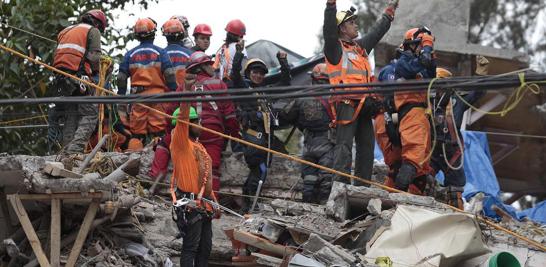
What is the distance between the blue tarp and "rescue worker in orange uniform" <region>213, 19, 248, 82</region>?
3.18 meters

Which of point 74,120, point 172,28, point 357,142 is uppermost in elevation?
point 172,28

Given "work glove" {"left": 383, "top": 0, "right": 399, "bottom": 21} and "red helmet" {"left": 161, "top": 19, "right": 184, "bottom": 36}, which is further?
"red helmet" {"left": 161, "top": 19, "right": 184, "bottom": 36}

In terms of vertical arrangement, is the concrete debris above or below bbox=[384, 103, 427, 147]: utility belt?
below

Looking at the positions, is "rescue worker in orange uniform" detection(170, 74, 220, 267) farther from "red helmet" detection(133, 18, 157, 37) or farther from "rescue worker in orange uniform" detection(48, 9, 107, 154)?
"red helmet" detection(133, 18, 157, 37)

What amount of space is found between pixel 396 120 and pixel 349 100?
3.01ft

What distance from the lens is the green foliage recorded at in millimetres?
17469

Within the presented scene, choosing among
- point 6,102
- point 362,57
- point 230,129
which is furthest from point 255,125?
point 6,102

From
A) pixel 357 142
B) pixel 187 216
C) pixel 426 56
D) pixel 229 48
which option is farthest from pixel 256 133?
pixel 187 216

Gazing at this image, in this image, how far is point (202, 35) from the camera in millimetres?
15969

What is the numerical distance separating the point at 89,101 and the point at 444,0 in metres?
9.66

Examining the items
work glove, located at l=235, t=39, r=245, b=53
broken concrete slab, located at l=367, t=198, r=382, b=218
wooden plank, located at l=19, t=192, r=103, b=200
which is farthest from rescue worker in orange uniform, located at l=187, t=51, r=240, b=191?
wooden plank, located at l=19, t=192, r=103, b=200

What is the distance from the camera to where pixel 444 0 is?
2002 centimetres

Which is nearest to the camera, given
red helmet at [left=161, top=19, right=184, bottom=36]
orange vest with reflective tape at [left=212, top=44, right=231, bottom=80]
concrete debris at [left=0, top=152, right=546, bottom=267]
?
concrete debris at [left=0, top=152, right=546, bottom=267]

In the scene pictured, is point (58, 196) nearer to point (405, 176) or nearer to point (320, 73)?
point (405, 176)
